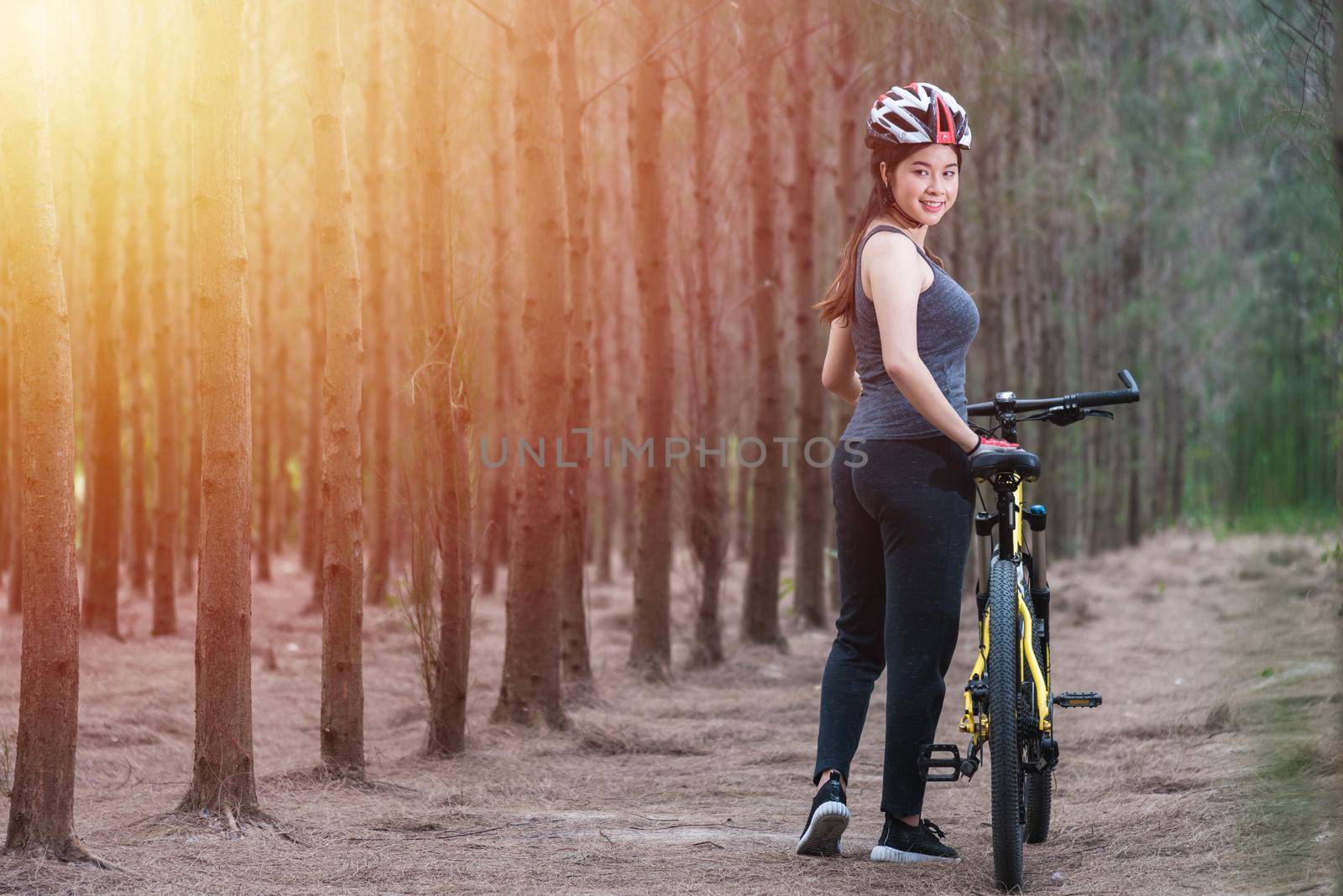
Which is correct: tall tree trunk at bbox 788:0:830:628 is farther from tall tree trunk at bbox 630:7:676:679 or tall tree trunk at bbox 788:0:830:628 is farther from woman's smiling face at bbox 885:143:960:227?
woman's smiling face at bbox 885:143:960:227

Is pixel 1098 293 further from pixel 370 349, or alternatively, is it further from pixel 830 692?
pixel 830 692

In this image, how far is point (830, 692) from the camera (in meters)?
4.00

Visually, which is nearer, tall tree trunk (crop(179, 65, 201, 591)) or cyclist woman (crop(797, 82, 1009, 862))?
cyclist woman (crop(797, 82, 1009, 862))

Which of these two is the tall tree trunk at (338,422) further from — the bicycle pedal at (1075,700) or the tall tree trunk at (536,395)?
the bicycle pedal at (1075,700)

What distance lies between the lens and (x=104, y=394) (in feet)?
37.0

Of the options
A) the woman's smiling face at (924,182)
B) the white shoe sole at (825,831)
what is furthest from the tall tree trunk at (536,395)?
the woman's smiling face at (924,182)

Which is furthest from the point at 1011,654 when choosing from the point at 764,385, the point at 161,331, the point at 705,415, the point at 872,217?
the point at 161,331

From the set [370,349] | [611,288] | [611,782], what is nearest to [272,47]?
[370,349]

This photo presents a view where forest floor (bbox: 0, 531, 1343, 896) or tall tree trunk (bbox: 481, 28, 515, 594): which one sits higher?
tall tree trunk (bbox: 481, 28, 515, 594)

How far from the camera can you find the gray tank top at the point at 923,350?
3.86 m

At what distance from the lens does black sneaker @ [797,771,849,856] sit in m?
3.92

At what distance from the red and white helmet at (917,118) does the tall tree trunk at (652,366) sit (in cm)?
531

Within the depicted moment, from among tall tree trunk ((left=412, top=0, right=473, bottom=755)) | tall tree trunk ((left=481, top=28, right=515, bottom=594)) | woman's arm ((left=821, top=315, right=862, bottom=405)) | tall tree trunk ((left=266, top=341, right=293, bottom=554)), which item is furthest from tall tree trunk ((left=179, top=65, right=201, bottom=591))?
woman's arm ((left=821, top=315, right=862, bottom=405))

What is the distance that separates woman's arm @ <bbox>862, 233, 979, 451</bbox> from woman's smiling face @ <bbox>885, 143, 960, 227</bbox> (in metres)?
0.13
